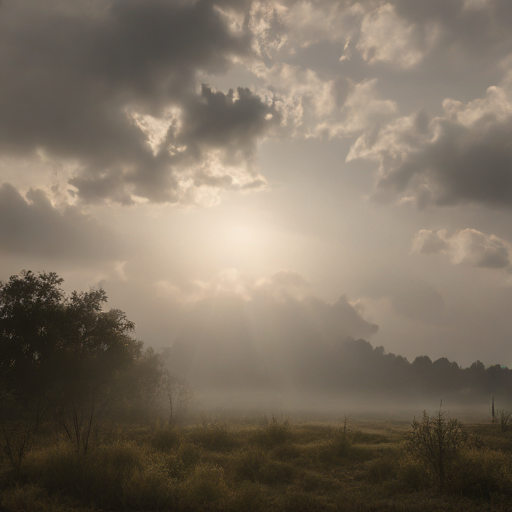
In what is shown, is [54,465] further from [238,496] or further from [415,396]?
[415,396]

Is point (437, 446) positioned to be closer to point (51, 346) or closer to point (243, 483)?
point (243, 483)

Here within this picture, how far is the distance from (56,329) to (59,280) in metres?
3.01

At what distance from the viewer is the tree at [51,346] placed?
17812 millimetres

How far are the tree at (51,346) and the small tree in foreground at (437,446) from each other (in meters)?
17.0

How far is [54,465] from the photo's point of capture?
616 inches

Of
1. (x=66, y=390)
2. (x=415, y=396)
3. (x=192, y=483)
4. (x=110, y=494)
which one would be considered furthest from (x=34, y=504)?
(x=415, y=396)

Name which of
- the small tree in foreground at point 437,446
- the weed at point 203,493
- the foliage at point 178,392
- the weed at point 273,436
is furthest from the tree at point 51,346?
the foliage at point 178,392

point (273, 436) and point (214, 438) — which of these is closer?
point (214, 438)

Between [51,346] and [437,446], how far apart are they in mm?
20595

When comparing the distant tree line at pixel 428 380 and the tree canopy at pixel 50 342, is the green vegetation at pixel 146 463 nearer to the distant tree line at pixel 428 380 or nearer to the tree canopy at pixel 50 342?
the tree canopy at pixel 50 342

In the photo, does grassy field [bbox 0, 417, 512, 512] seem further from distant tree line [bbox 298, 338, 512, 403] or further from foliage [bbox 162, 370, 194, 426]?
distant tree line [bbox 298, 338, 512, 403]

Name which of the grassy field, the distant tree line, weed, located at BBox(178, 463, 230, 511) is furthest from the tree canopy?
the distant tree line

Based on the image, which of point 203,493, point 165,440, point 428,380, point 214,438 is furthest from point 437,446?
point 428,380

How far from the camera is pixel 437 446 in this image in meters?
16.3
